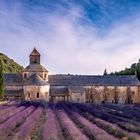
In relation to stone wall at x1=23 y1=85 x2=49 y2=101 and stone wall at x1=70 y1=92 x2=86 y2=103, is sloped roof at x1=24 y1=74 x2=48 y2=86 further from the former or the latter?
stone wall at x1=70 y1=92 x2=86 y2=103

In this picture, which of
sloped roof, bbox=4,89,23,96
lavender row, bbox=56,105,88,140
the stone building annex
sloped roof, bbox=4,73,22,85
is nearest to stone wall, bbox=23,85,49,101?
the stone building annex

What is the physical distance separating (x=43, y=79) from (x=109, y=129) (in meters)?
52.9

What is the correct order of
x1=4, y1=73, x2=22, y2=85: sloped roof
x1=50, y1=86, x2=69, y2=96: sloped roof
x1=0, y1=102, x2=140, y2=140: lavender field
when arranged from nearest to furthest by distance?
→ x1=0, y1=102, x2=140, y2=140: lavender field, x1=4, y1=73, x2=22, y2=85: sloped roof, x1=50, y1=86, x2=69, y2=96: sloped roof

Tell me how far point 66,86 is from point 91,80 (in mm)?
5635

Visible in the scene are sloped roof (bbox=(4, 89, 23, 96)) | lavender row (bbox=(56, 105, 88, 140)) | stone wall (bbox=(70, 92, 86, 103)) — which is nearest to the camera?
lavender row (bbox=(56, 105, 88, 140))

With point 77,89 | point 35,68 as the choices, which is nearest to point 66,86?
point 77,89

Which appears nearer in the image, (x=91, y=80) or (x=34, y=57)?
(x=34, y=57)

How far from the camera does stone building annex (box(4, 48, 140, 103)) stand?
66.4 m

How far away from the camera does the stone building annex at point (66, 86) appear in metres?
66.4

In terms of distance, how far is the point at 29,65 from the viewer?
72.1 metres

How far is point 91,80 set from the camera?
74.6 m

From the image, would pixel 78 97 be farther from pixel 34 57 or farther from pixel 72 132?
pixel 72 132

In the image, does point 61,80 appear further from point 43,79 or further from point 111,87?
point 111,87

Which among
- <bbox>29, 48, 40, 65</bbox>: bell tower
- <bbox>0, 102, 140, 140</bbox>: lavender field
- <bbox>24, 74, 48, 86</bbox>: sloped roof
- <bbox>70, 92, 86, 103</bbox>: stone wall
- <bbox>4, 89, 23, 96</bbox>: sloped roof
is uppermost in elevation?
<bbox>29, 48, 40, 65</bbox>: bell tower
